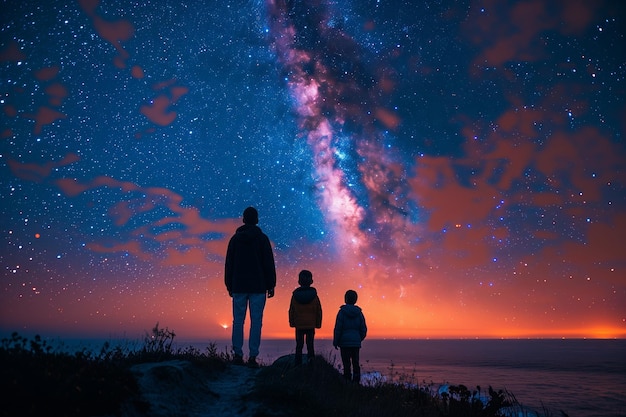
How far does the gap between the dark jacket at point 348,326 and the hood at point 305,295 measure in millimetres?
1182

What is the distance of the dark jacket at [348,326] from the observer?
9.94 m

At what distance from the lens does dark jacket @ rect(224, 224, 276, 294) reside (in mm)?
9734

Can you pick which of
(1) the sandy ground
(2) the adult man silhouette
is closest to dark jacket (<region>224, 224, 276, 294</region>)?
(2) the adult man silhouette

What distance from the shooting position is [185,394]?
19.8 ft

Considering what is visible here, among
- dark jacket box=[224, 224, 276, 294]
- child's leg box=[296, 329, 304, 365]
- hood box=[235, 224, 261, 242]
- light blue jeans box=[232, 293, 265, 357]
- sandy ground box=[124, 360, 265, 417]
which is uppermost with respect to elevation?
hood box=[235, 224, 261, 242]

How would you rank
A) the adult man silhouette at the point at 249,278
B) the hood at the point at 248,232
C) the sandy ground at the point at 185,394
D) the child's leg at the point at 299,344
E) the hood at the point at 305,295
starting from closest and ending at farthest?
1. the sandy ground at the point at 185,394
2. the child's leg at the point at 299,344
3. the hood at the point at 305,295
4. the adult man silhouette at the point at 249,278
5. the hood at the point at 248,232

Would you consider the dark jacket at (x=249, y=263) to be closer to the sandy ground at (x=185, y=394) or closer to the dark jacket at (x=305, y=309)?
the dark jacket at (x=305, y=309)

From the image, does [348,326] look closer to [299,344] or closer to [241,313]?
[299,344]

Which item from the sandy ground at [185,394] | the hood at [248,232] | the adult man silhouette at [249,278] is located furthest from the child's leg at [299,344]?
the hood at [248,232]

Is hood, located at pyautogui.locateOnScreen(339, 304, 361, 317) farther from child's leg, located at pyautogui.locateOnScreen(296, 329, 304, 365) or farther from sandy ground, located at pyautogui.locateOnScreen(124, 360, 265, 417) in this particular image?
sandy ground, located at pyautogui.locateOnScreen(124, 360, 265, 417)

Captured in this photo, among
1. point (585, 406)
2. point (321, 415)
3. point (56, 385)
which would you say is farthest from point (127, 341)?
point (585, 406)

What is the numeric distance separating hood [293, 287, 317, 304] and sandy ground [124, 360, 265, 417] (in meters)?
2.45

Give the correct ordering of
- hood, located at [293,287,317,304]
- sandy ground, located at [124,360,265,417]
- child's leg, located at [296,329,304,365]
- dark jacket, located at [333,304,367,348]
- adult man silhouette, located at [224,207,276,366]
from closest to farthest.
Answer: sandy ground, located at [124,360,265,417]
child's leg, located at [296,329,304,365]
hood, located at [293,287,317,304]
adult man silhouette, located at [224,207,276,366]
dark jacket, located at [333,304,367,348]

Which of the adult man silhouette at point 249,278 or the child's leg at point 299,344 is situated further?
the adult man silhouette at point 249,278
